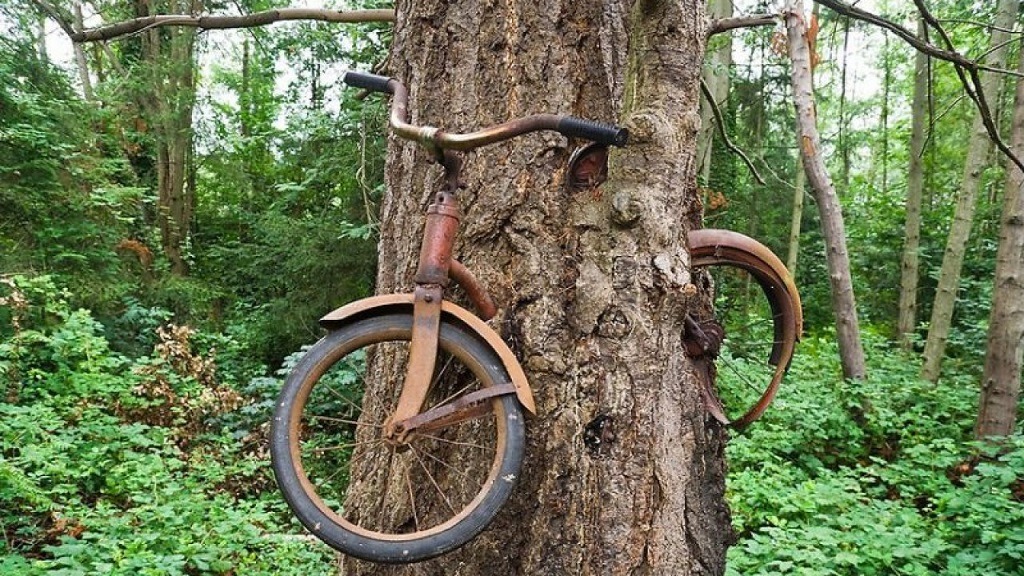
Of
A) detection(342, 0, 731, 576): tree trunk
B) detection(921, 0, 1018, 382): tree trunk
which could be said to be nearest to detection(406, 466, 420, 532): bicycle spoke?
detection(342, 0, 731, 576): tree trunk

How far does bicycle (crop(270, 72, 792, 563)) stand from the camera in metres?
1.32

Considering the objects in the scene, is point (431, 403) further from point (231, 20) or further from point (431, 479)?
point (231, 20)

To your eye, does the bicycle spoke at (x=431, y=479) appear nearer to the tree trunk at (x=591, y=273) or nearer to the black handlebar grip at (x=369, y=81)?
the tree trunk at (x=591, y=273)

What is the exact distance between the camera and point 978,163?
7.92 m

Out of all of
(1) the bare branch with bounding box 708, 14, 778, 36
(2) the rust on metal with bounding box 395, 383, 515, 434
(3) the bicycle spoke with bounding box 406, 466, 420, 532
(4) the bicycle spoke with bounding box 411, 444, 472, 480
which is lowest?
(3) the bicycle spoke with bounding box 406, 466, 420, 532

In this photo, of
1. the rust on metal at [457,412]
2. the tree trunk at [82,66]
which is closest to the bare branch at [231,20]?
the rust on metal at [457,412]

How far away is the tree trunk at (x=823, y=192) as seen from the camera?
520 centimetres

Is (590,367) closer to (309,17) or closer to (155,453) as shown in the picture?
(309,17)

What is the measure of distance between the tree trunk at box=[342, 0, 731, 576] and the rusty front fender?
0.13 meters

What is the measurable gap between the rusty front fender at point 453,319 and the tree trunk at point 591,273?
13 cm

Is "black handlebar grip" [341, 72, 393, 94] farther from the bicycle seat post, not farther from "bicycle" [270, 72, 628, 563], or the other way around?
the bicycle seat post

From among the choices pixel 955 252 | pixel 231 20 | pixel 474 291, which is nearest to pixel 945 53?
pixel 474 291

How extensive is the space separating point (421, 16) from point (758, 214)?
12931 millimetres

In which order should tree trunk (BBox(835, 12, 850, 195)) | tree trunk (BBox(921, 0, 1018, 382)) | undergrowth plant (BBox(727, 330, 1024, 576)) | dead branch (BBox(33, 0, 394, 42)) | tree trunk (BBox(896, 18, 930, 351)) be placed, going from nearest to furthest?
dead branch (BBox(33, 0, 394, 42))
undergrowth plant (BBox(727, 330, 1024, 576))
tree trunk (BBox(921, 0, 1018, 382))
tree trunk (BBox(896, 18, 930, 351))
tree trunk (BBox(835, 12, 850, 195))
